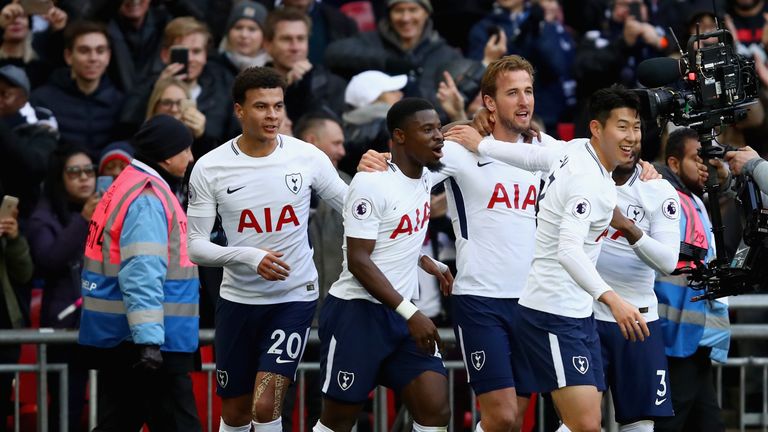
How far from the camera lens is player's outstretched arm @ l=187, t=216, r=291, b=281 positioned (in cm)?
868

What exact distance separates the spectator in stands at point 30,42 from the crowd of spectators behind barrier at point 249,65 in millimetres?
15

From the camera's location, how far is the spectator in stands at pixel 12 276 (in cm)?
1060

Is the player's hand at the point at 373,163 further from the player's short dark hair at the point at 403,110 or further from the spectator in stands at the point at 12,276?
the spectator in stands at the point at 12,276

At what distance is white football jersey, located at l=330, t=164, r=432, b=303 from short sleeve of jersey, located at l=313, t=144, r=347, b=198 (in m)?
0.49

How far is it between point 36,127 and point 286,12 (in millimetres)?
2383

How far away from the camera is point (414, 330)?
838 centimetres

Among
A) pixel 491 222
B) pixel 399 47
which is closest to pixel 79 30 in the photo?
pixel 399 47

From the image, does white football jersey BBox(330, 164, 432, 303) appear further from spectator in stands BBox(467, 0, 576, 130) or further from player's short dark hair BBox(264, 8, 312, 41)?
spectator in stands BBox(467, 0, 576, 130)

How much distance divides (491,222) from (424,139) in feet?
2.25

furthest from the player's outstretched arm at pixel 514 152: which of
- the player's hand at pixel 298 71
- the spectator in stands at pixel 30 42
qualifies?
the spectator in stands at pixel 30 42

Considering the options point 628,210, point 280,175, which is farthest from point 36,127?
point 628,210

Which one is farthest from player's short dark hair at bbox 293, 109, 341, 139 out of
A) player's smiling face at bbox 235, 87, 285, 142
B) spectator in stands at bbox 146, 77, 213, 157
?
player's smiling face at bbox 235, 87, 285, 142

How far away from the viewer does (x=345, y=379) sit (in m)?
8.70

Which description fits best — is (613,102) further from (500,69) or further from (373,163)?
(373,163)
